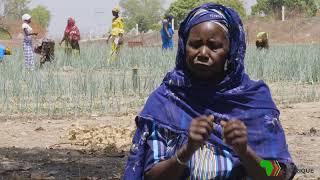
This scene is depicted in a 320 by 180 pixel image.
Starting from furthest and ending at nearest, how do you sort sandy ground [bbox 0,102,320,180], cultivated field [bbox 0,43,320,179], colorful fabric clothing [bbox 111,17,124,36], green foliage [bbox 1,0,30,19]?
green foliage [bbox 1,0,30,19], colorful fabric clothing [bbox 111,17,124,36], cultivated field [bbox 0,43,320,179], sandy ground [bbox 0,102,320,180]

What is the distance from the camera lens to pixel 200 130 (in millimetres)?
1821

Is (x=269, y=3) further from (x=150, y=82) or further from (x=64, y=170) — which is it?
(x=64, y=170)

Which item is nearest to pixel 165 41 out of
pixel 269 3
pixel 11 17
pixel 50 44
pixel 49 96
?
pixel 50 44

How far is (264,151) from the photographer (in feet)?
6.64

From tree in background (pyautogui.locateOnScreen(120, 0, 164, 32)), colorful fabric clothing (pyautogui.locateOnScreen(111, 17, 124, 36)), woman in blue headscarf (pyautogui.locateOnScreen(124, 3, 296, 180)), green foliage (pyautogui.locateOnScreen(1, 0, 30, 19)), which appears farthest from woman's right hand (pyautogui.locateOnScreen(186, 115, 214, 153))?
tree in background (pyautogui.locateOnScreen(120, 0, 164, 32))

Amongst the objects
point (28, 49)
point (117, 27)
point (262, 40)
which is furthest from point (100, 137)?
point (262, 40)

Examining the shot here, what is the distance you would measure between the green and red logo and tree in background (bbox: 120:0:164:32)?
7324 cm

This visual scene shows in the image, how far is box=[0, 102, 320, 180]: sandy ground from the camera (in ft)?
15.1

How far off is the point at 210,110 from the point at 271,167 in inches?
9.8

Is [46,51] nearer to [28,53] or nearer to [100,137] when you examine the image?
[28,53]

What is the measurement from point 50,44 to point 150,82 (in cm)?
531

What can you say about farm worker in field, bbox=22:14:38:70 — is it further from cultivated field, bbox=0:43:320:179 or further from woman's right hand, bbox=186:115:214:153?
woman's right hand, bbox=186:115:214:153

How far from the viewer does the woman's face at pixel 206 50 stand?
2018 mm

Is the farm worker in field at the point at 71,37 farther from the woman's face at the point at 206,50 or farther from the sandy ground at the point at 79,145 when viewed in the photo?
the woman's face at the point at 206,50
